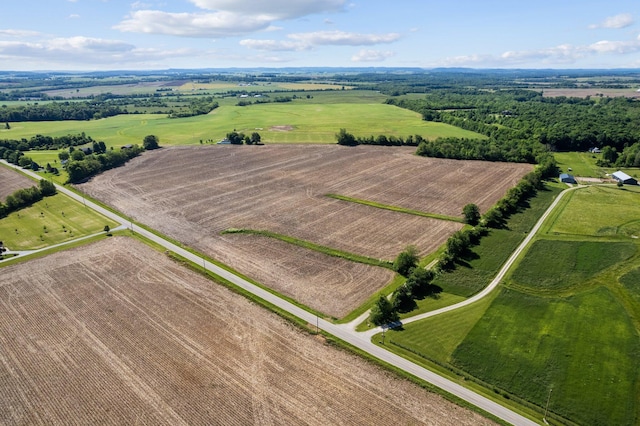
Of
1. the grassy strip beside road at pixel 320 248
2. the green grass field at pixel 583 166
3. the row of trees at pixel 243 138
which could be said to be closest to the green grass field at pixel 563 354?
the grassy strip beside road at pixel 320 248

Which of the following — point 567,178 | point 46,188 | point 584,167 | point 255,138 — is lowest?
point 567,178

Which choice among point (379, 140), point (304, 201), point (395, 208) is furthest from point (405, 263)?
point (379, 140)

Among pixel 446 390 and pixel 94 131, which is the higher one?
pixel 94 131

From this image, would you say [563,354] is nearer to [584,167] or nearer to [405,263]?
[405,263]

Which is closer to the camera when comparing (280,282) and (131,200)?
(280,282)

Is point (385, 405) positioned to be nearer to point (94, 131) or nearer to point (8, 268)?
point (8, 268)

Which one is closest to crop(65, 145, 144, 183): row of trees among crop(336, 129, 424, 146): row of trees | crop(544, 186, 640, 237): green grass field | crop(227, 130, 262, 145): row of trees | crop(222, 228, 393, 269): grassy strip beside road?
crop(227, 130, 262, 145): row of trees

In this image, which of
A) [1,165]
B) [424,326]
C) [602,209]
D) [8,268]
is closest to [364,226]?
[424,326]
